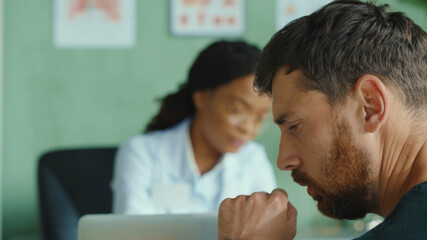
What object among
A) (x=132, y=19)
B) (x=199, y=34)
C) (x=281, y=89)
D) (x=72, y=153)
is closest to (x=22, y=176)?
(x=72, y=153)

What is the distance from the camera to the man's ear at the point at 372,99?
1.02 meters

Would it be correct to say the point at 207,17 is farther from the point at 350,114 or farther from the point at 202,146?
the point at 350,114

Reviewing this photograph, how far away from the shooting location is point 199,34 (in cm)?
301

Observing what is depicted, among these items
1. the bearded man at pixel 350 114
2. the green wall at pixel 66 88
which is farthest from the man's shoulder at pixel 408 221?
the green wall at pixel 66 88

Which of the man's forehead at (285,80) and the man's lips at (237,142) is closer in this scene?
the man's forehead at (285,80)

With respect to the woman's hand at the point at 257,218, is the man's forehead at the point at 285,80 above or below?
above

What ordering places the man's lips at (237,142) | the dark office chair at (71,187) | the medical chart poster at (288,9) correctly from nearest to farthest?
the dark office chair at (71,187), the man's lips at (237,142), the medical chart poster at (288,9)

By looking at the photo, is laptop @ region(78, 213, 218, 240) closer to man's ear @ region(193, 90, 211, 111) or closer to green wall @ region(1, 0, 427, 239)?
man's ear @ region(193, 90, 211, 111)

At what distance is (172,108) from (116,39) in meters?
0.77

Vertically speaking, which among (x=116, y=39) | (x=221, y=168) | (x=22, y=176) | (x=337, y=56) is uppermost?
(x=337, y=56)

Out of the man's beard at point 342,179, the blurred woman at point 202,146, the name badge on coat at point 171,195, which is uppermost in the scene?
the man's beard at point 342,179

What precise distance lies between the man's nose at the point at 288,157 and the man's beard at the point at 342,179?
0.02 meters

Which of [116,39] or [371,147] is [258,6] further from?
[371,147]

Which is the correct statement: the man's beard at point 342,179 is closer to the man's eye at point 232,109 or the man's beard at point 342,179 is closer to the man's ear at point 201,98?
the man's eye at point 232,109
